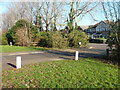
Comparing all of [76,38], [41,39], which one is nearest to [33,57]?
[41,39]

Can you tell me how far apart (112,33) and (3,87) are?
816 centimetres

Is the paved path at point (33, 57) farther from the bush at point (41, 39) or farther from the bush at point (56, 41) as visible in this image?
the bush at point (41, 39)

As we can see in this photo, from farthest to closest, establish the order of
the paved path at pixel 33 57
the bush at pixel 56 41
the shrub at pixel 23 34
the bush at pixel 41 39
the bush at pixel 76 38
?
the bush at pixel 76 38
the bush at pixel 41 39
the shrub at pixel 23 34
the bush at pixel 56 41
the paved path at pixel 33 57

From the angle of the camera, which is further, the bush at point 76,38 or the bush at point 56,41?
the bush at point 76,38

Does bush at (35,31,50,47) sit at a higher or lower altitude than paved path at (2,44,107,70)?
higher

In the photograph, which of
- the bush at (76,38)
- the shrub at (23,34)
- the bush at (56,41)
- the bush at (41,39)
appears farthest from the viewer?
the bush at (76,38)

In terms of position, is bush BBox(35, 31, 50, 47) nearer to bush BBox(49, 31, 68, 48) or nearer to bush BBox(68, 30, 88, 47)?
bush BBox(49, 31, 68, 48)

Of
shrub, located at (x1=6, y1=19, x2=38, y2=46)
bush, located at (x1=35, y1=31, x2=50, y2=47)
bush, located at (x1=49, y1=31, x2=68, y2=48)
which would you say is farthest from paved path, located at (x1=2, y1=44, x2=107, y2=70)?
shrub, located at (x1=6, y1=19, x2=38, y2=46)

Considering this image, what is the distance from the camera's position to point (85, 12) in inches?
1004

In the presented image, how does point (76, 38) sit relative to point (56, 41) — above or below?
above

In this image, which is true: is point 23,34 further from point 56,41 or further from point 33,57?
point 33,57

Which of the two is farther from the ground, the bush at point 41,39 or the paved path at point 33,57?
the bush at point 41,39

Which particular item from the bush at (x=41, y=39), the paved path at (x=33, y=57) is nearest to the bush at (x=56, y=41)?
the bush at (x=41, y=39)

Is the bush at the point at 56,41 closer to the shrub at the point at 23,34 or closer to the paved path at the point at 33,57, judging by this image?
the shrub at the point at 23,34
